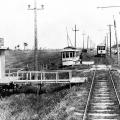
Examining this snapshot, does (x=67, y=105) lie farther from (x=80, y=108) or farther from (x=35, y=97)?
(x=35, y=97)

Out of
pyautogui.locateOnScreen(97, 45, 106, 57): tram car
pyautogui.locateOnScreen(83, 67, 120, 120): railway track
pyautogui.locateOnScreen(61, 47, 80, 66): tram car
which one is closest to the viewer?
pyautogui.locateOnScreen(83, 67, 120, 120): railway track

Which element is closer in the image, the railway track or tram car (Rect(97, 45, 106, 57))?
the railway track

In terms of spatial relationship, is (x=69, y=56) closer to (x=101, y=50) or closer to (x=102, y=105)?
(x=101, y=50)

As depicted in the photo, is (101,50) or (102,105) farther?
(101,50)

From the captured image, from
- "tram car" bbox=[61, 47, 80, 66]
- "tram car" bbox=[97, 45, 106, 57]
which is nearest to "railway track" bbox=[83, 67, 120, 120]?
"tram car" bbox=[61, 47, 80, 66]

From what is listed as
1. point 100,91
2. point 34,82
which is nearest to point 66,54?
point 34,82

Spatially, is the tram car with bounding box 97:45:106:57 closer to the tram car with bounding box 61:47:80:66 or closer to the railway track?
the tram car with bounding box 61:47:80:66

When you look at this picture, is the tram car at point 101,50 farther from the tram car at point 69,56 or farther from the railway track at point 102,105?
the railway track at point 102,105

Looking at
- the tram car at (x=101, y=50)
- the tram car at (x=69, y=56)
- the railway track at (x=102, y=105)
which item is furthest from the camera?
the tram car at (x=101, y=50)

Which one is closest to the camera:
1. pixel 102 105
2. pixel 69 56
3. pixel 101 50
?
pixel 102 105

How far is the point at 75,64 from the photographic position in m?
50.8

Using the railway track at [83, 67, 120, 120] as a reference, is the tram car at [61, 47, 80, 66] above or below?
above

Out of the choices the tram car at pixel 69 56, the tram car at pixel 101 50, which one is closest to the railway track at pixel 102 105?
the tram car at pixel 69 56

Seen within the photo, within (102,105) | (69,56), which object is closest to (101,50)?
(69,56)
